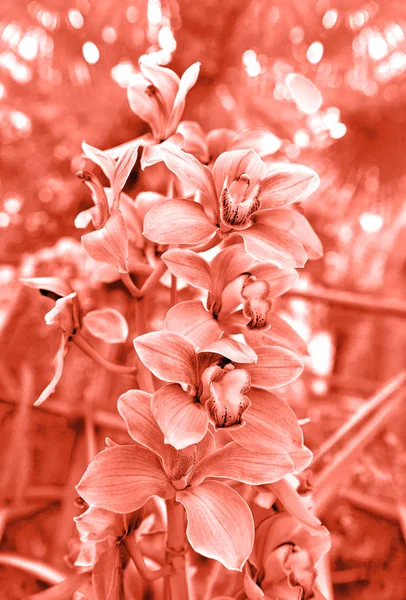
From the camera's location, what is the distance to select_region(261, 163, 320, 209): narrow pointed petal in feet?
1.08

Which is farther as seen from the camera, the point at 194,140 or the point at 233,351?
the point at 194,140

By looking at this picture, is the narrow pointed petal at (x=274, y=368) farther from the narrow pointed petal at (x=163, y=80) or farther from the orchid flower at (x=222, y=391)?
the narrow pointed petal at (x=163, y=80)

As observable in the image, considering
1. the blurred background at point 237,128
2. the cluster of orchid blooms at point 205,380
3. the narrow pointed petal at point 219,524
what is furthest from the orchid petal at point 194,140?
the blurred background at point 237,128

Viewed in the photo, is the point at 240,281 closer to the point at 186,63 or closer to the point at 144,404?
the point at 144,404

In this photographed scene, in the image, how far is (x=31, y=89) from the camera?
116cm

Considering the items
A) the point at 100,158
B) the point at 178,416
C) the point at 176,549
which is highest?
the point at 100,158

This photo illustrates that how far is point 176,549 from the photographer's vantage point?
1.09 feet

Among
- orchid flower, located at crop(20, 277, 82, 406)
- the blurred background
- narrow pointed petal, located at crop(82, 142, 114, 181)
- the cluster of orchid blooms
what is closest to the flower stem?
the cluster of orchid blooms

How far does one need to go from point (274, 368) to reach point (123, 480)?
0.10 m

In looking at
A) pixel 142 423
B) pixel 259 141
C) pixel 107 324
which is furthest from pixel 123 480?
pixel 259 141

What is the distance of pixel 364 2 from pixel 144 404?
1117mm

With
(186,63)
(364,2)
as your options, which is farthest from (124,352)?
(364,2)

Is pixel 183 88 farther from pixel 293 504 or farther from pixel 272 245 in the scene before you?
pixel 293 504

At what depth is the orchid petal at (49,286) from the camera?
0.34m
